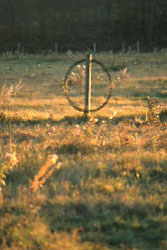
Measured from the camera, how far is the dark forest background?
47.2 metres

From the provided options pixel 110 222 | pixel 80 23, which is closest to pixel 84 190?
pixel 110 222

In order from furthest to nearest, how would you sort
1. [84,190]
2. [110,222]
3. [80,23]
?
1. [80,23]
2. [84,190]
3. [110,222]

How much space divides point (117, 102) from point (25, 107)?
3.05 meters

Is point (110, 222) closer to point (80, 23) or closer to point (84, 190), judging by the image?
point (84, 190)

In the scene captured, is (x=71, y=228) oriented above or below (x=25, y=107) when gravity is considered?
below

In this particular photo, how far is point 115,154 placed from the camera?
576 cm

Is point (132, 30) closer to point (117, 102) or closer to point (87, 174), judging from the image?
point (117, 102)

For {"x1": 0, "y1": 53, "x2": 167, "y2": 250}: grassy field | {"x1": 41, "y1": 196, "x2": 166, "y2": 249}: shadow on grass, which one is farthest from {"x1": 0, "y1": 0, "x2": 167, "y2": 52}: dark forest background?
{"x1": 41, "y1": 196, "x2": 166, "y2": 249}: shadow on grass

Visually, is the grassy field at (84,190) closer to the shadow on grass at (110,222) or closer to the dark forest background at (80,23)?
the shadow on grass at (110,222)

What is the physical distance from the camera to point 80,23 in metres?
51.9

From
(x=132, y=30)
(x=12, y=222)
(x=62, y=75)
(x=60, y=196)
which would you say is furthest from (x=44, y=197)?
(x=132, y=30)

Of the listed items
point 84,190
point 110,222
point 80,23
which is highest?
point 80,23

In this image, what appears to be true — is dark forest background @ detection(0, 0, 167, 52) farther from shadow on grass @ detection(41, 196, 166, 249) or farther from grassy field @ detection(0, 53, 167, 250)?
shadow on grass @ detection(41, 196, 166, 249)

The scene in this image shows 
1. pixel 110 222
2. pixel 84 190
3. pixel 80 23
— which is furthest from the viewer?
pixel 80 23
